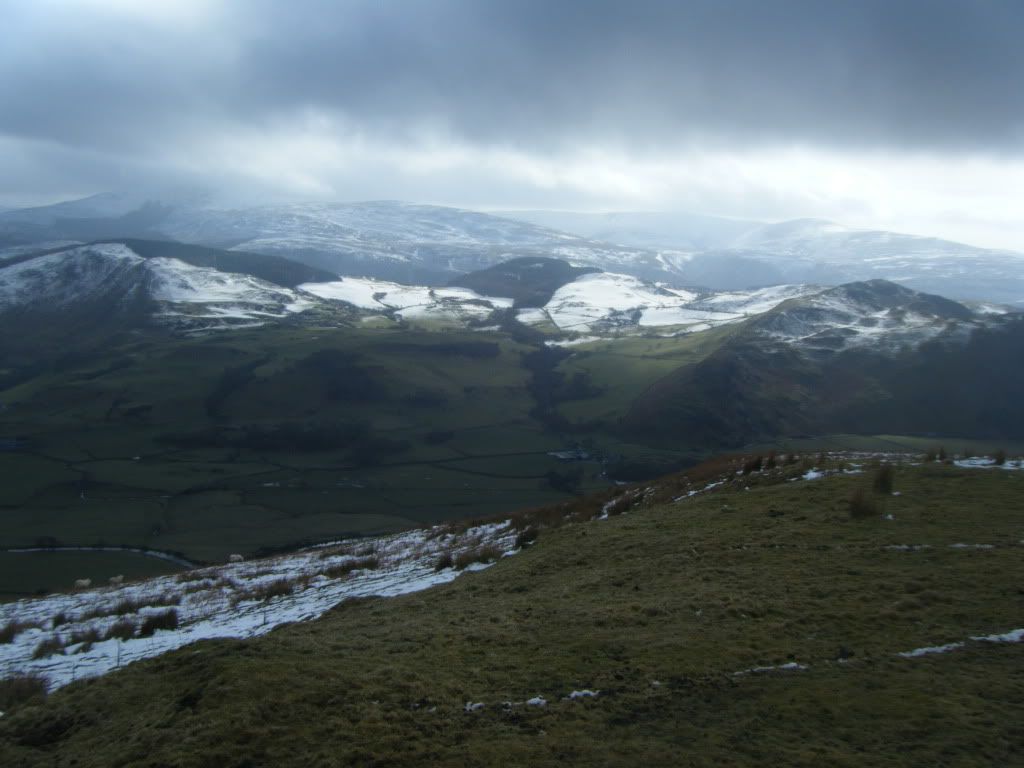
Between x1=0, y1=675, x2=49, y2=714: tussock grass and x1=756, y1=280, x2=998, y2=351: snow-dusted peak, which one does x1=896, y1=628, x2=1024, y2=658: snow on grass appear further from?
x1=756, y1=280, x2=998, y2=351: snow-dusted peak

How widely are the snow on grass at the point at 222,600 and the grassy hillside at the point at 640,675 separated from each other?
9.10ft

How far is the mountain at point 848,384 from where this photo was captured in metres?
135

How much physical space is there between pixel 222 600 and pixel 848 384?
155356 millimetres

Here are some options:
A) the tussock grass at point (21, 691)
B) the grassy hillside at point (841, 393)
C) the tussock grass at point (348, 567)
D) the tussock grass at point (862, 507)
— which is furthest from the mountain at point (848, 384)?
the tussock grass at point (21, 691)

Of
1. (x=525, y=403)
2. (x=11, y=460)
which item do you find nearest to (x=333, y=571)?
(x=11, y=460)

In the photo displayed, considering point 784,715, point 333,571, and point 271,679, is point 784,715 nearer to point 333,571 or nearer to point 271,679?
point 271,679

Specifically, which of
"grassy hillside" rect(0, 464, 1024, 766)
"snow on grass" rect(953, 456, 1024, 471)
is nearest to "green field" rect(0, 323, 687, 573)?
"grassy hillside" rect(0, 464, 1024, 766)

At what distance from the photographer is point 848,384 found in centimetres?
15038

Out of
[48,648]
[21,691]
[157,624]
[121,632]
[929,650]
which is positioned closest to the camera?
[929,650]

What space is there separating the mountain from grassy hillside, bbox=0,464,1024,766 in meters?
121

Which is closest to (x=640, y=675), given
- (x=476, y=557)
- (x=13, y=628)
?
(x=476, y=557)

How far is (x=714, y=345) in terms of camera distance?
188m

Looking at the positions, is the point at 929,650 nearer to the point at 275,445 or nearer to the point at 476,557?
the point at 476,557

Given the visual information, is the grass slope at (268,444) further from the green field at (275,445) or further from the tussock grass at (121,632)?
the tussock grass at (121,632)
